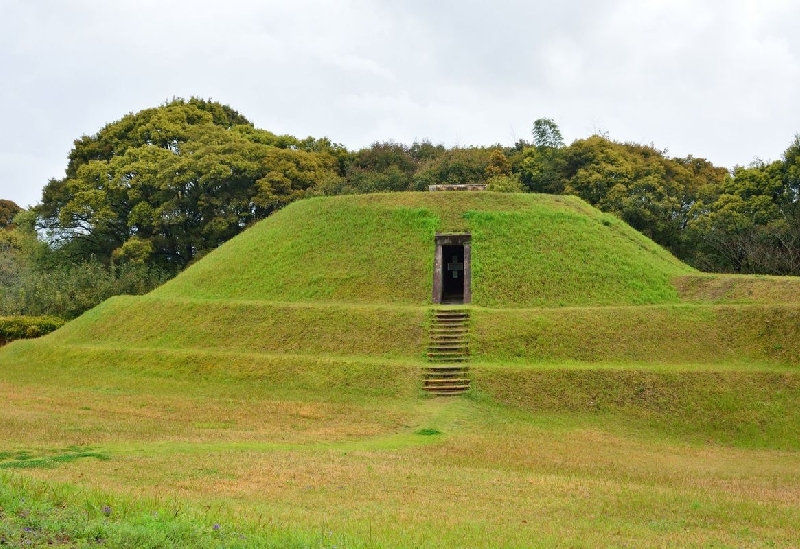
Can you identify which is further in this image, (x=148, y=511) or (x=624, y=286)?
(x=624, y=286)

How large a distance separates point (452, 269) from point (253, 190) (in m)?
18.2

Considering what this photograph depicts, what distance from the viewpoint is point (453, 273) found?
3170 cm

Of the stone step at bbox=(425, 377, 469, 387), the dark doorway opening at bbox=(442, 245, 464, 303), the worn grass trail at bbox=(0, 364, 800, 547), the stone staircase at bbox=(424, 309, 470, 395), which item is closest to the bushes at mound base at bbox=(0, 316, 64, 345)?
the worn grass trail at bbox=(0, 364, 800, 547)

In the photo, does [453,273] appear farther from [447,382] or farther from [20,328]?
[20,328]

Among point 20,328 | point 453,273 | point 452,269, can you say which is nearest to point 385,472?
point 452,269

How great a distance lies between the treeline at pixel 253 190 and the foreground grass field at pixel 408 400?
7.23 meters

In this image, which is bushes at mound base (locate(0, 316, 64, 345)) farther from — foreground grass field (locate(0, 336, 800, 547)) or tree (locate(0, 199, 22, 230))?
tree (locate(0, 199, 22, 230))

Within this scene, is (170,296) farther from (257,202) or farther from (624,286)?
(624,286)

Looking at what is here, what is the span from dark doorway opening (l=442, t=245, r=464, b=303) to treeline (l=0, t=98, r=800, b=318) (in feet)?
24.4

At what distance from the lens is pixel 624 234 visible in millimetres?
33156

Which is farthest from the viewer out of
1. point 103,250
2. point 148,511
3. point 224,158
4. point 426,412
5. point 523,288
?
point 103,250

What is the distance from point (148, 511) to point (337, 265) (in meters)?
22.3

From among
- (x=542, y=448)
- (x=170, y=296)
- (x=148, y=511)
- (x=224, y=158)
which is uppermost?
(x=224, y=158)

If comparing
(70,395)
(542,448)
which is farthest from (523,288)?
(70,395)
